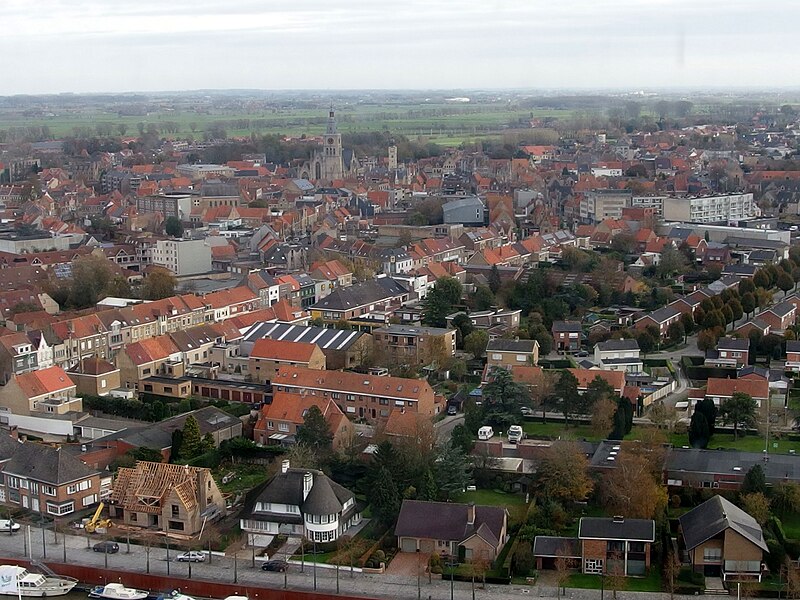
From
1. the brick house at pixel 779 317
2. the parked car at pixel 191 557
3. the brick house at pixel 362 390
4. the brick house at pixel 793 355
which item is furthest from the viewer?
the brick house at pixel 779 317

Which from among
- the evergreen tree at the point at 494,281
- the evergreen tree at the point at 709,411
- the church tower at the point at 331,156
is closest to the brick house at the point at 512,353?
the evergreen tree at the point at 709,411

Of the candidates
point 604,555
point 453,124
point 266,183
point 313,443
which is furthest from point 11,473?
point 453,124

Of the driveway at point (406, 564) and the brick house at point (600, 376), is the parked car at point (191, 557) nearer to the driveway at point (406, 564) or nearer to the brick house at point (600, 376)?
the driveway at point (406, 564)

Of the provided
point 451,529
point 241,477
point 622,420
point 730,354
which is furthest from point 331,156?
point 451,529

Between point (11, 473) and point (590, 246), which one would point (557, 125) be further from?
point (11, 473)

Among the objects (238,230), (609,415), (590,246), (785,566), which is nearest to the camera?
→ (785,566)

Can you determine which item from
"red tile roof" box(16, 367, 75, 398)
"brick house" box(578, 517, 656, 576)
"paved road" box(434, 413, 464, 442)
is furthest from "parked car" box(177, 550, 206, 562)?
"red tile roof" box(16, 367, 75, 398)
